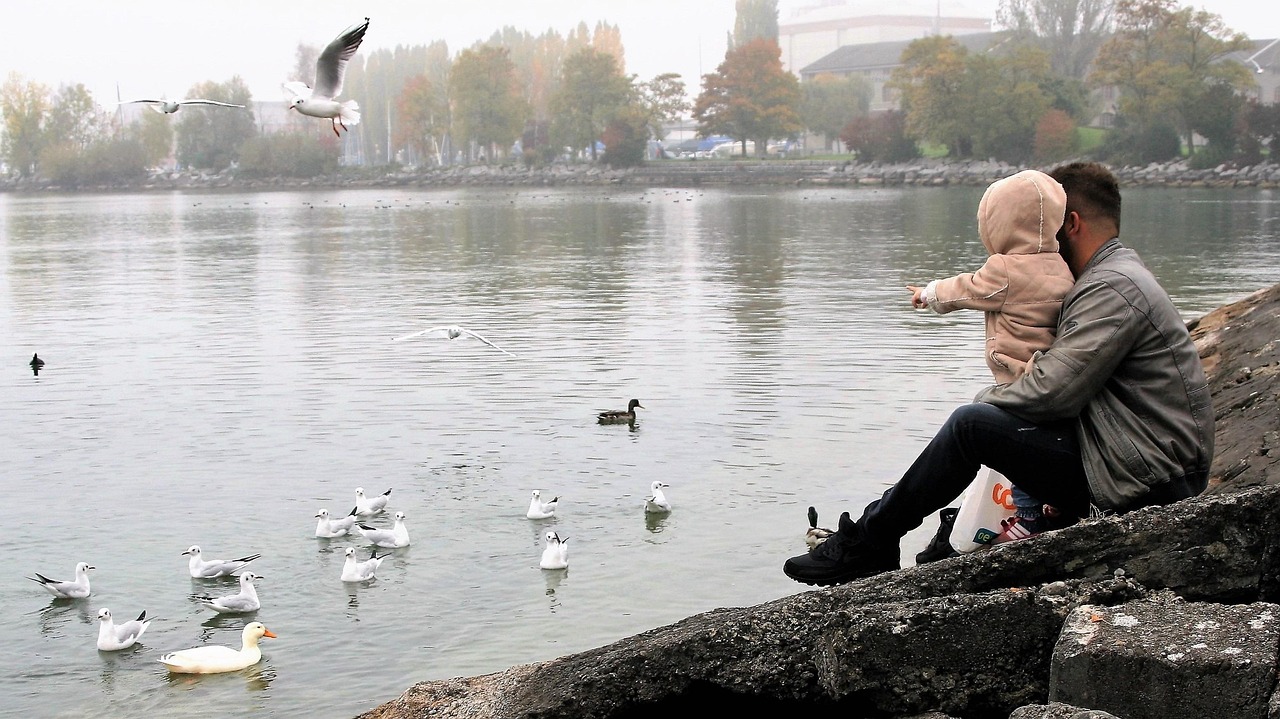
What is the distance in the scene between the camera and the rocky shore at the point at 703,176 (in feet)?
240

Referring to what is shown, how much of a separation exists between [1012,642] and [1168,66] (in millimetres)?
84538

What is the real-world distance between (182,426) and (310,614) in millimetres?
6166

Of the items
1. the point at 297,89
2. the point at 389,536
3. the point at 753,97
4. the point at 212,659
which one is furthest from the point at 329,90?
the point at 753,97

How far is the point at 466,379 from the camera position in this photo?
1681 cm

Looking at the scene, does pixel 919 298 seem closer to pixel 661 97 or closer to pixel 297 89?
pixel 297 89

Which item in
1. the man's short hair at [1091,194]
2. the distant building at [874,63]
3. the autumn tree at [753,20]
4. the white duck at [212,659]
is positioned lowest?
the white duck at [212,659]

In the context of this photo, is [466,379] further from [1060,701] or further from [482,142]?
[482,142]

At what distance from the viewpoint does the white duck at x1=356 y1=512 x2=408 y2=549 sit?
33.6ft

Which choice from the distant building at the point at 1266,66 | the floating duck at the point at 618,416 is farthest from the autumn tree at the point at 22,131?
the floating duck at the point at 618,416

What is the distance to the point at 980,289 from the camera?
4.95 m

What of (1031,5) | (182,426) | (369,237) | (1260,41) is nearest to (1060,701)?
(182,426)

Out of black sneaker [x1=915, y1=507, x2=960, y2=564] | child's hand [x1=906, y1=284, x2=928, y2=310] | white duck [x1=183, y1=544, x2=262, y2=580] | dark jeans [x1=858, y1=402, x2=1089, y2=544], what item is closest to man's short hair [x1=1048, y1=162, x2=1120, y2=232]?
child's hand [x1=906, y1=284, x2=928, y2=310]

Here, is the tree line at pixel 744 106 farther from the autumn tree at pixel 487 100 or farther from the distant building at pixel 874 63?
the distant building at pixel 874 63

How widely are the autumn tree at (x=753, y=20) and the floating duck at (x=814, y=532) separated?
151 meters
